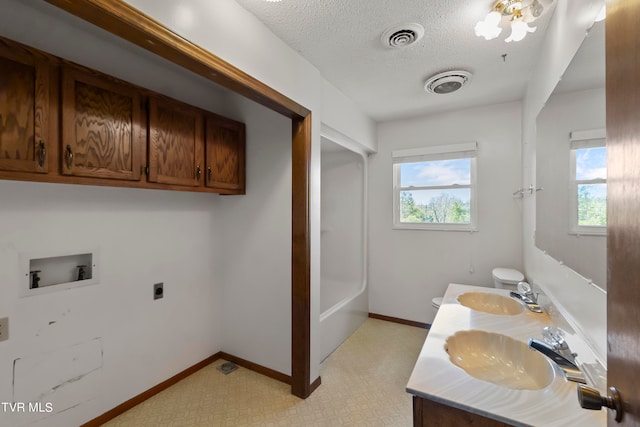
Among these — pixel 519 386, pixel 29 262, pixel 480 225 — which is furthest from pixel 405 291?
pixel 29 262

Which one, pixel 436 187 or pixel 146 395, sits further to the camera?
pixel 436 187

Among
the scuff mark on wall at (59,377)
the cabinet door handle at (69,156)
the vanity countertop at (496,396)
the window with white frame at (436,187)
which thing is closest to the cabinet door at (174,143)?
the cabinet door handle at (69,156)

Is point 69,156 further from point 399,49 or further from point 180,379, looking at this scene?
Result: point 399,49

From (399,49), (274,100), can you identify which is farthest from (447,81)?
(274,100)

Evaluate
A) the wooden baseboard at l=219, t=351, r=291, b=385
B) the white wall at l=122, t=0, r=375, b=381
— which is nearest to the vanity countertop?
the white wall at l=122, t=0, r=375, b=381

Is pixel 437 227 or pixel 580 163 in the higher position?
pixel 580 163

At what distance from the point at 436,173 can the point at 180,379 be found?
124 inches

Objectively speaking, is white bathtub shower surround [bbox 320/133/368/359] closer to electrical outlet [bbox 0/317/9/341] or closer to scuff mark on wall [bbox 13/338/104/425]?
scuff mark on wall [bbox 13/338/104/425]

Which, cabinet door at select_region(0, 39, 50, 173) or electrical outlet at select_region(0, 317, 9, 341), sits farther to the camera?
electrical outlet at select_region(0, 317, 9, 341)

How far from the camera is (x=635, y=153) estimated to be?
1.62ft

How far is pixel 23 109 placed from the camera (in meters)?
Answer: 1.27

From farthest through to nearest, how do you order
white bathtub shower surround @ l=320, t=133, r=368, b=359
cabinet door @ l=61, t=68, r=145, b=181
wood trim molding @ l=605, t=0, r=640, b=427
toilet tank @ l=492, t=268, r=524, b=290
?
1. white bathtub shower surround @ l=320, t=133, r=368, b=359
2. toilet tank @ l=492, t=268, r=524, b=290
3. cabinet door @ l=61, t=68, r=145, b=181
4. wood trim molding @ l=605, t=0, r=640, b=427

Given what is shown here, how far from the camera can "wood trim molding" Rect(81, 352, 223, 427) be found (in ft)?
5.66

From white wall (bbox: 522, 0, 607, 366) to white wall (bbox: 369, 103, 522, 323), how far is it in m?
0.55
